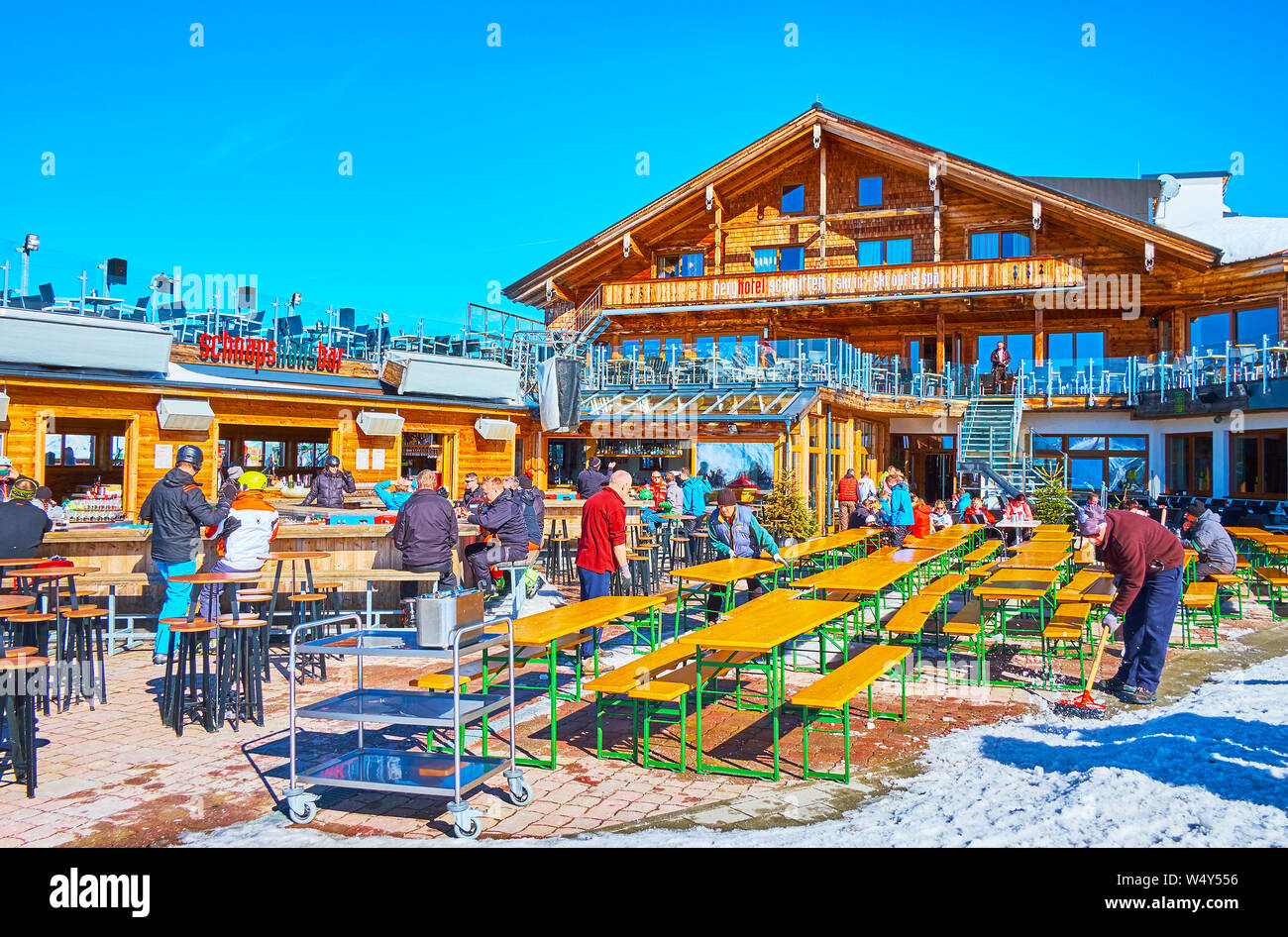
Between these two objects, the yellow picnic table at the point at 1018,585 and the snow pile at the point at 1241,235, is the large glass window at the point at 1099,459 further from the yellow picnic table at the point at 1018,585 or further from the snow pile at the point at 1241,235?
the yellow picnic table at the point at 1018,585

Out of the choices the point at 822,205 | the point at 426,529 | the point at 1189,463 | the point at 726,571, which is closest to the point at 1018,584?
the point at 726,571

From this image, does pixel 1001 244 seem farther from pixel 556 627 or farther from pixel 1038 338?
pixel 556 627

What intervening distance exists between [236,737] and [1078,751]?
509 centimetres

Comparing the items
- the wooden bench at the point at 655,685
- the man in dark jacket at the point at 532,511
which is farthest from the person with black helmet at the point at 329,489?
the wooden bench at the point at 655,685

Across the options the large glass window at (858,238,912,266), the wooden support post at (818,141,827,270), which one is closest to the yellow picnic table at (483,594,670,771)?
the wooden support post at (818,141,827,270)

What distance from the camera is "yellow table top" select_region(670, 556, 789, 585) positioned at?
7.90 meters

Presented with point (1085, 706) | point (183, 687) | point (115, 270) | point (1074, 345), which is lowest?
point (1085, 706)

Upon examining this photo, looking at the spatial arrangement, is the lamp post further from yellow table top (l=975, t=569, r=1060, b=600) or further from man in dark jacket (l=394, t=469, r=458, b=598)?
yellow table top (l=975, t=569, r=1060, b=600)

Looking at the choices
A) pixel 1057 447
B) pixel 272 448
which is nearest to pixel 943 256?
pixel 1057 447

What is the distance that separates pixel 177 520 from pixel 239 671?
7.65 feet

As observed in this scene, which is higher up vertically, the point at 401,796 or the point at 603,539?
the point at 603,539

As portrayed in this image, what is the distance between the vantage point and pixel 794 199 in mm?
27203

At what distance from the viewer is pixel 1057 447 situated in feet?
81.3
